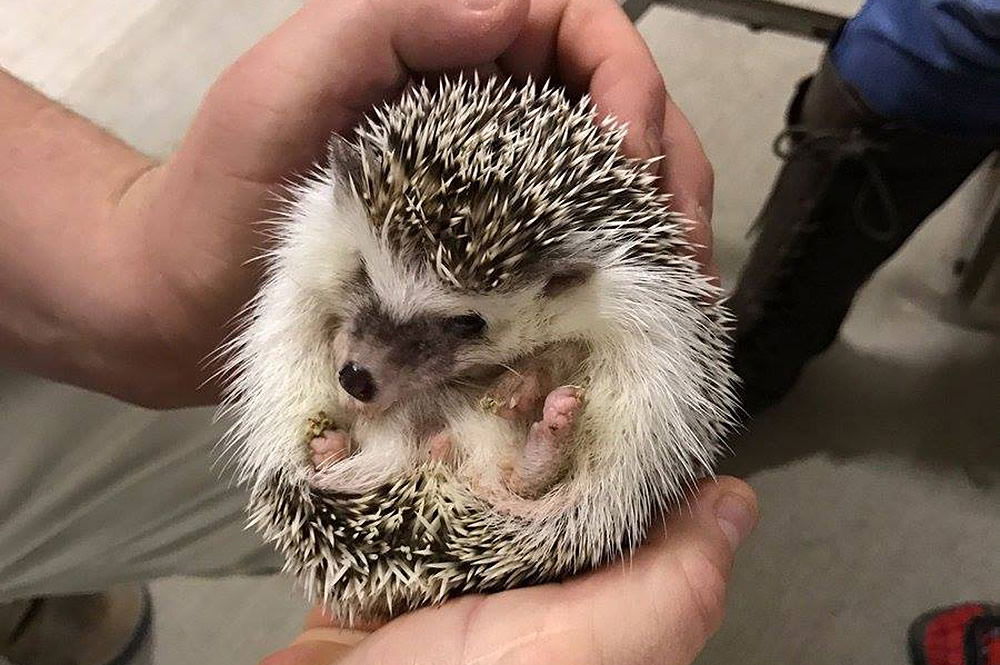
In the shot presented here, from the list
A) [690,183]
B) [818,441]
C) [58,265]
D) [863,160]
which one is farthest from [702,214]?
[818,441]

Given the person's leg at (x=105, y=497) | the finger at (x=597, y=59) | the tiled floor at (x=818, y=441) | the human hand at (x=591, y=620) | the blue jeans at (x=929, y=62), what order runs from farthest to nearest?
the tiled floor at (x=818, y=441) < the blue jeans at (x=929, y=62) < the person's leg at (x=105, y=497) < the finger at (x=597, y=59) < the human hand at (x=591, y=620)

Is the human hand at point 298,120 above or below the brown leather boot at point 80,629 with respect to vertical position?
above

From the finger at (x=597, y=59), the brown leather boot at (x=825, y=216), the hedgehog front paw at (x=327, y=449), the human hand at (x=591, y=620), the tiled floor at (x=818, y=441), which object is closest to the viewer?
the human hand at (x=591, y=620)

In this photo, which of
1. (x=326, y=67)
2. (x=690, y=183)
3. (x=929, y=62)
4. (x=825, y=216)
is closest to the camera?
(x=326, y=67)

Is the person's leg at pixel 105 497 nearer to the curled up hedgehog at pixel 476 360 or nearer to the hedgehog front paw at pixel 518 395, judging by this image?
the curled up hedgehog at pixel 476 360

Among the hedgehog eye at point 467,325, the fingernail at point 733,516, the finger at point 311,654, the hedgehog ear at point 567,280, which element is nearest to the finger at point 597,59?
the hedgehog ear at point 567,280

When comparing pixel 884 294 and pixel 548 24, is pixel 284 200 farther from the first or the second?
pixel 884 294

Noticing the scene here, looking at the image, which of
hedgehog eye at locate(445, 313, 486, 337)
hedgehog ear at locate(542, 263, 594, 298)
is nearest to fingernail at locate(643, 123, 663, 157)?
hedgehog ear at locate(542, 263, 594, 298)

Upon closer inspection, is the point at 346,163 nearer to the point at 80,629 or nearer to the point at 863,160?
the point at 863,160
